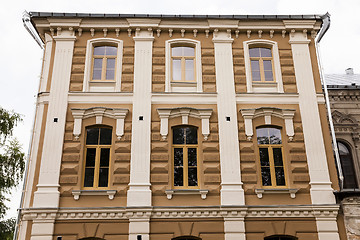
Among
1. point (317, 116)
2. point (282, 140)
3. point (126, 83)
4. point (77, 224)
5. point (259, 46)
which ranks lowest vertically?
point (77, 224)

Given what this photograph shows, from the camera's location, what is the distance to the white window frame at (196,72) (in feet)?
46.5

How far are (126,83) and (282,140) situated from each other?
23.0 ft

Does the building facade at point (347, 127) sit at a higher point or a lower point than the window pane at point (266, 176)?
higher

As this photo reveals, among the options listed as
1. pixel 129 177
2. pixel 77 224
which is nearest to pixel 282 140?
pixel 129 177

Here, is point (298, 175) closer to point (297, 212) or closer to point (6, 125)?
point (297, 212)

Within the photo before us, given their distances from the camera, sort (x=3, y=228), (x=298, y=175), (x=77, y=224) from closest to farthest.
Result: (x=77, y=224), (x=298, y=175), (x=3, y=228)

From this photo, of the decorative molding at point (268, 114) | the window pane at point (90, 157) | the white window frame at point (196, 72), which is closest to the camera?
the window pane at point (90, 157)

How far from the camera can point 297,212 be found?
1237 cm

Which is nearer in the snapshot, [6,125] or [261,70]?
[261,70]

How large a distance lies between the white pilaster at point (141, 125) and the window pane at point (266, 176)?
4559 millimetres

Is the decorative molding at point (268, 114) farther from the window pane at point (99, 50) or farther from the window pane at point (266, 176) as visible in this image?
the window pane at point (99, 50)

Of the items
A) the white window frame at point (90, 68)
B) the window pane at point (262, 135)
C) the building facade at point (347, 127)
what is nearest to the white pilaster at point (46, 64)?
the white window frame at point (90, 68)

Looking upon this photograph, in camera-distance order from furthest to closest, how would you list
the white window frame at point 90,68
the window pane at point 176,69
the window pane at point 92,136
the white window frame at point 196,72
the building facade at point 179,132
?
the window pane at point 176,69
the white window frame at point 196,72
the white window frame at point 90,68
the window pane at point 92,136
the building facade at point 179,132

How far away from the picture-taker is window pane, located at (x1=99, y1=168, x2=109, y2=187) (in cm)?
1270
